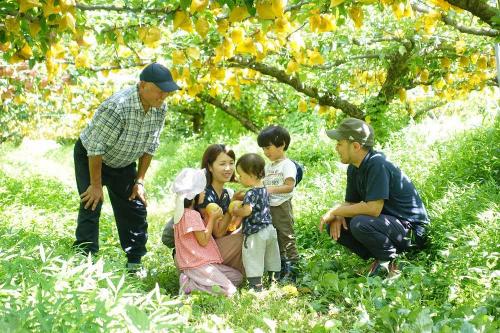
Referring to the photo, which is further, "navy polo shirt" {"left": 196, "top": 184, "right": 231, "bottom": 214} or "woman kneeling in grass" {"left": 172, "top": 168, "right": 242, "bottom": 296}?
"navy polo shirt" {"left": 196, "top": 184, "right": 231, "bottom": 214}

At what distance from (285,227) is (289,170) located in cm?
38

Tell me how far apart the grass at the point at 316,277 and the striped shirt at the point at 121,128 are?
673mm

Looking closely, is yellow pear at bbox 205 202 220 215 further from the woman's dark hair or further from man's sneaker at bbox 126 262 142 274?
man's sneaker at bbox 126 262 142 274

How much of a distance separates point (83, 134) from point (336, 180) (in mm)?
2697

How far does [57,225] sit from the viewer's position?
192 inches

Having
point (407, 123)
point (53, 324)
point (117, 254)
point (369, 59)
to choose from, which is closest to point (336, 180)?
point (369, 59)

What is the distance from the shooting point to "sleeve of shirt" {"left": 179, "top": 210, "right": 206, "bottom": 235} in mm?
3439

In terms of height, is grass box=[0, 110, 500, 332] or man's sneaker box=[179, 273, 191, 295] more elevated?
grass box=[0, 110, 500, 332]

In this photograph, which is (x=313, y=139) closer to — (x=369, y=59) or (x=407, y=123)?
(x=407, y=123)

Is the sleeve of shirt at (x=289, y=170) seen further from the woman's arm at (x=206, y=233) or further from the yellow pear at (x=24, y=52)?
the yellow pear at (x=24, y=52)

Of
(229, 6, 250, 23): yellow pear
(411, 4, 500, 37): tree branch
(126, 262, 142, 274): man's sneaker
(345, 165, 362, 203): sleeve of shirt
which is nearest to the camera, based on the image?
(229, 6, 250, 23): yellow pear

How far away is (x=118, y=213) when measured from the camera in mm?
4102

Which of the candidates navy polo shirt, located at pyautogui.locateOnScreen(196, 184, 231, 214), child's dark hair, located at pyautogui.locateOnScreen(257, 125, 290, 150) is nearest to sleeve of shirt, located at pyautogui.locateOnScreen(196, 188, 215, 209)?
navy polo shirt, located at pyautogui.locateOnScreen(196, 184, 231, 214)

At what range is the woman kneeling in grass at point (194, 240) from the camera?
11.3 ft
